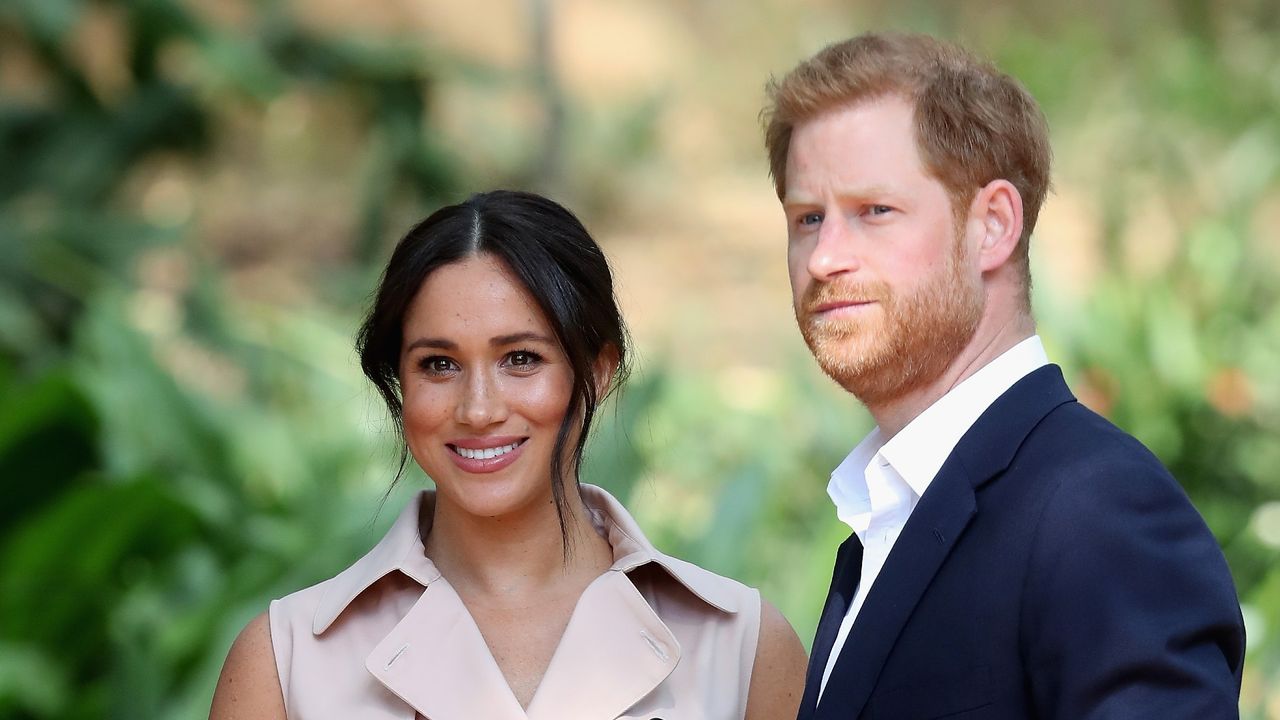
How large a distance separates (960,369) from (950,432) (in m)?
0.08

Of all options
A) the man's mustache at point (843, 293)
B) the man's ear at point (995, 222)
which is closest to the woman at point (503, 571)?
the man's mustache at point (843, 293)

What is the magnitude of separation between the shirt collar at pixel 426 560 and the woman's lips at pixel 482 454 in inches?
6.8

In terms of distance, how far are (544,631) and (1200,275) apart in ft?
14.4

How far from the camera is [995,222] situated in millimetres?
1864

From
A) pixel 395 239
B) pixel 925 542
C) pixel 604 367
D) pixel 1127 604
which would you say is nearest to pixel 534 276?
pixel 604 367

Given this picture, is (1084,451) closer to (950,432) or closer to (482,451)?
(950,432)

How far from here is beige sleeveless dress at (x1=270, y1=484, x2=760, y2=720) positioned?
6.50 feet

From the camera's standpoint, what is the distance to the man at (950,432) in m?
1.59

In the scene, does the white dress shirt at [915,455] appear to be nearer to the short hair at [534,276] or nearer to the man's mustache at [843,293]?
the man's mustache at [843,293]

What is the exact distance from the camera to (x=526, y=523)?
2.09 meters

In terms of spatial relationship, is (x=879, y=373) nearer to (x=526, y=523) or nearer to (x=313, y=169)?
(x=526, y=523)

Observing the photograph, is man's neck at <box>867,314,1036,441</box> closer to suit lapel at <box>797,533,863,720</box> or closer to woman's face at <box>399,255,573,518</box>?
suit lapel at <box>797,533,863,720</box>

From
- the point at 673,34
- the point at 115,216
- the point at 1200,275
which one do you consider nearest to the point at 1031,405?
the point at 1200,275

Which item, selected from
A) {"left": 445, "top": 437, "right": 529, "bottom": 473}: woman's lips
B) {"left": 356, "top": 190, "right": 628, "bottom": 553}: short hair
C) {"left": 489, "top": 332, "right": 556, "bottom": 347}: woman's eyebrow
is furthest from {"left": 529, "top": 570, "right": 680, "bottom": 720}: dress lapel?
{"left": 489, "top": 332, "right": 556, "bottom": 347}: woman's eyebrow
